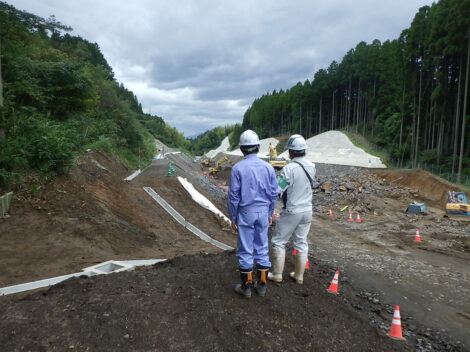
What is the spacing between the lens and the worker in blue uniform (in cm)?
386

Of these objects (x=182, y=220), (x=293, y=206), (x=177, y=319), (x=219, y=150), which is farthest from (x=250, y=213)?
(x=219, y=150)

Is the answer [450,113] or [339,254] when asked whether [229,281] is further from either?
[450,113]

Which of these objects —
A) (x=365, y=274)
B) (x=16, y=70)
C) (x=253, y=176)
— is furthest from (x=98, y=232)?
(x=16, y=70)

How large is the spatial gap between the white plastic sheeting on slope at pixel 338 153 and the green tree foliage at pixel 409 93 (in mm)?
3319

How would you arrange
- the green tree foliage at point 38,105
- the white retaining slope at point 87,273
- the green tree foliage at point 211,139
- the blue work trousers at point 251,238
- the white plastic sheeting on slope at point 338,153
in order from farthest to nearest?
the green tree foliage at point 211,139, the white plastic sheeting on slope at point 338,153, the green tree foliage at point 38,105, the white retaining slope at point 87,273, the blue work trousers at point 251,238

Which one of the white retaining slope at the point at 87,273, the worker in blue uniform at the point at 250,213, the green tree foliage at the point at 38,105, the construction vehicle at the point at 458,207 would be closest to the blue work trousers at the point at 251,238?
the worker in blue uniform at the point at 250,213

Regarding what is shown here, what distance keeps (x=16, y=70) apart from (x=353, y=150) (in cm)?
4032

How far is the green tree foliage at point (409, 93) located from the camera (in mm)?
26562

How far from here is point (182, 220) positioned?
41.7ft

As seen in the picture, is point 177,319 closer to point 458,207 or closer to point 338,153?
point 458,207

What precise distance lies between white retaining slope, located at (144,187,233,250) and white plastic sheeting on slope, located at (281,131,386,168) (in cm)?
2567

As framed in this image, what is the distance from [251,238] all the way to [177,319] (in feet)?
4.10

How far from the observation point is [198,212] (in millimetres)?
13938

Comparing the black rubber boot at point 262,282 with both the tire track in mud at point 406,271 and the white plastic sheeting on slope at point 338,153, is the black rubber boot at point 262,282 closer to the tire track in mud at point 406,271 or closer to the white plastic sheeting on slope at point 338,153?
the tire track in mud at point 406,271
